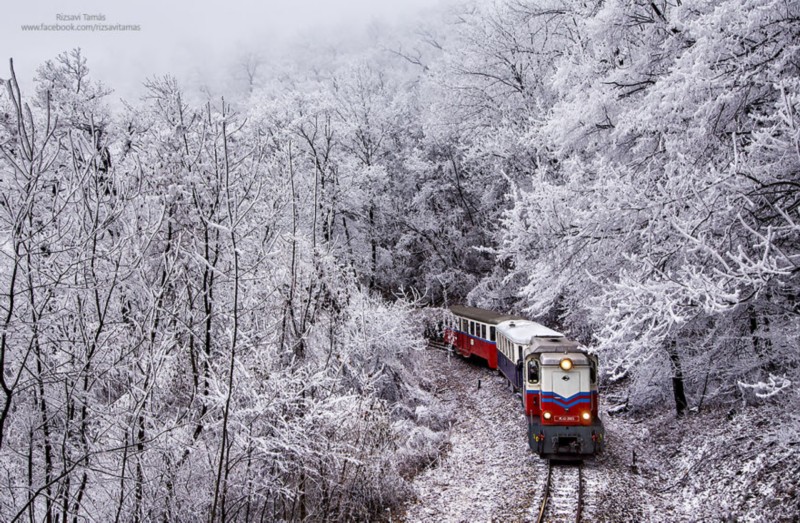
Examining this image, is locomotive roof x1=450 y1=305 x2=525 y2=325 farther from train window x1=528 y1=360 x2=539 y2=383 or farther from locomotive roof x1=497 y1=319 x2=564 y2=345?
train window x1=528 y1=360 x2=539 y2=383

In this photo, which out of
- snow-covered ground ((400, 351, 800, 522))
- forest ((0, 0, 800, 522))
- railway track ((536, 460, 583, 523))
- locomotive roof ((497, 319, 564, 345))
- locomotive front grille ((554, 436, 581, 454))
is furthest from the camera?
locomotive roof ((497, 319, 564, 345))

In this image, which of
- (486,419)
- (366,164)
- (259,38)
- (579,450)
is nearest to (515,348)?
(486,419)

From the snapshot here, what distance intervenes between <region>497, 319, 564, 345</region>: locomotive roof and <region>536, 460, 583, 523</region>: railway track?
333 cm

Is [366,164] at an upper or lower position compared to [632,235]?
upper

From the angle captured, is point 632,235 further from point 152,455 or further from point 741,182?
point 152,455

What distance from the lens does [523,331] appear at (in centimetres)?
1616

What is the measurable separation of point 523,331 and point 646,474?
231 inches

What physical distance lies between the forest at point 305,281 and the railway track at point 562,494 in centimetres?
251

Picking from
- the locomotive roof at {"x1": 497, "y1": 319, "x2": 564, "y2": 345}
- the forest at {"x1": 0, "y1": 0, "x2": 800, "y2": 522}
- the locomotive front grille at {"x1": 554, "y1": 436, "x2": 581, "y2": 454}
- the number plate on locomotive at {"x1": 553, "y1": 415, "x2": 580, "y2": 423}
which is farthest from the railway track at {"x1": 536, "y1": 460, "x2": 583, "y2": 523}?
the locomotive roof at {"x1": 497, "y1": 319, "x2": 564, "y2": 345}

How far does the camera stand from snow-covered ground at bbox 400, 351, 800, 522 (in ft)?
26.6

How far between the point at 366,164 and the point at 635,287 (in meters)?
24.9

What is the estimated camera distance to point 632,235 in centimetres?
860

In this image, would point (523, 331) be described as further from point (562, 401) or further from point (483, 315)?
point (483, 315)

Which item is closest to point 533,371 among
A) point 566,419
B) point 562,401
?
point 562,401
